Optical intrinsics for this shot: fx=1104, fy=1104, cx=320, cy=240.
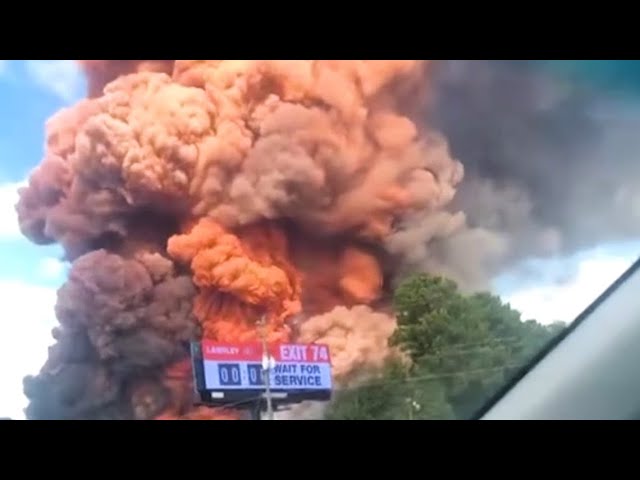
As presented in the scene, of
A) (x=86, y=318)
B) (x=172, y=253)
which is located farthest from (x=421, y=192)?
(x=86, y=318)

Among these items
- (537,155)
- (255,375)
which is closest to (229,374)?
(255,375)

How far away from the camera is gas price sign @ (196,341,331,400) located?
79.0 inches

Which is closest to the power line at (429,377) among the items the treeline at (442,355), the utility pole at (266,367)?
the treeline at (442,355)

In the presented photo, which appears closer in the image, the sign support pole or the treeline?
the treeline

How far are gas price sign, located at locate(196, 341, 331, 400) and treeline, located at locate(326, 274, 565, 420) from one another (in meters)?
0.06

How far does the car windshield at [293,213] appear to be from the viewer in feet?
6.63

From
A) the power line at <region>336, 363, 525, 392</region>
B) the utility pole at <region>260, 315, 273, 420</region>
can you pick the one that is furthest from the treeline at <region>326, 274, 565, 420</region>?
the utility pole at <region>260, 315, 273, 420</region>

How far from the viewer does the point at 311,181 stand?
211 cm

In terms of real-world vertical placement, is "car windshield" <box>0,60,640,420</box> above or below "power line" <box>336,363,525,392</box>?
above

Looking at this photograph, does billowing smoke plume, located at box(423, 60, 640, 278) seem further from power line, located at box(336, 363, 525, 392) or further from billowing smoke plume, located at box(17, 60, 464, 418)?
power line, located at box(336, 363, 525, 392)

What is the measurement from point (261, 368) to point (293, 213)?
31 cm
